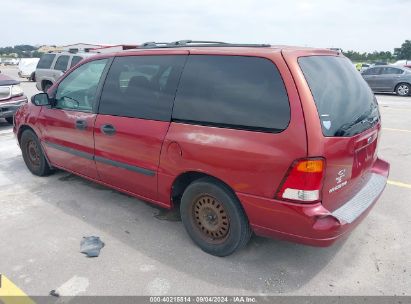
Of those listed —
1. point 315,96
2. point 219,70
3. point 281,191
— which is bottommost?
point 281,191

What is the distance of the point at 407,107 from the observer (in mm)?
12086

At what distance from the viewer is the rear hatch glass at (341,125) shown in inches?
101

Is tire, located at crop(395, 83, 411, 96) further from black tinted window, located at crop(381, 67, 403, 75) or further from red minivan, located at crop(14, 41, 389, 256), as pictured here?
red minivan, located at crop(14, 41, 389, 256)

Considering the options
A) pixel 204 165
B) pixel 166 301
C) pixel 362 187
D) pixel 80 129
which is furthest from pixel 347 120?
pixel 80 129

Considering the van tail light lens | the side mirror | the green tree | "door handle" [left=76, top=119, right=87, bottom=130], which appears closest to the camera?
the van tail light lens

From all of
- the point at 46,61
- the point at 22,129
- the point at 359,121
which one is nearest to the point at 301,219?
the point at 359,121

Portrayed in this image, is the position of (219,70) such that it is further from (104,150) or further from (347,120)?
(104,150)

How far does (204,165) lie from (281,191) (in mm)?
658

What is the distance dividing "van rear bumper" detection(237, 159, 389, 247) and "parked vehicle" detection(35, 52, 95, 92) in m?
11.5

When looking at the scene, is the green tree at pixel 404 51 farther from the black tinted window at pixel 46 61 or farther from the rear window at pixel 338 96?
the rear window at pixel 338 96

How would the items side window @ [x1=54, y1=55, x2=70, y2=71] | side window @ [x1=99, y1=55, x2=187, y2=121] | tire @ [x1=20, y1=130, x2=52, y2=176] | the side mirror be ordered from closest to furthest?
1. side window @ [x1=99, y1=55, x2=187, y2=121]
2. the side mirror
3. tire @ [x1=20, y1=130, x2=52, y2=176]
4. side window @ [x1=54, y1=55, x2=70, y2=71]

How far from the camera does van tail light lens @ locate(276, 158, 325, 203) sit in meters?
2.46

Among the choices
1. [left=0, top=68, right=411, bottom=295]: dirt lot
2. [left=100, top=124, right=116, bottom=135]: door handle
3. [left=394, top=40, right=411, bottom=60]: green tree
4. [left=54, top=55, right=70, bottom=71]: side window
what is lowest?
[left=0, top=68, right=411, bottom=295]: dirt lot

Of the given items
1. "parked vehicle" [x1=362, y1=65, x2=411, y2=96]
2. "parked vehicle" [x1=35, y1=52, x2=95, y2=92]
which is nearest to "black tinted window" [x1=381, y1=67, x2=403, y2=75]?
"parked vehicle" [x1=362, y1=65, x2=411, y2=96]
